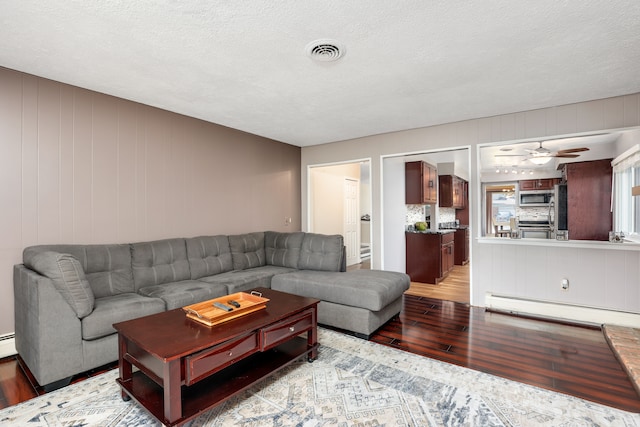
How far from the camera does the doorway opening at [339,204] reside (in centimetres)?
606

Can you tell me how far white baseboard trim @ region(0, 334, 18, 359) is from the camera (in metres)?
2.65

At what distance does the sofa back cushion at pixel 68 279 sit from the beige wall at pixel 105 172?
2.48 ft

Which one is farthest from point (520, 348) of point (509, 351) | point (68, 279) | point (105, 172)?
point (105, 172)

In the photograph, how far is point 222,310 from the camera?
2227 mm

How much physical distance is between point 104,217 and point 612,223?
542 centimetres

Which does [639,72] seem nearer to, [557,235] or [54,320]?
[557,235]

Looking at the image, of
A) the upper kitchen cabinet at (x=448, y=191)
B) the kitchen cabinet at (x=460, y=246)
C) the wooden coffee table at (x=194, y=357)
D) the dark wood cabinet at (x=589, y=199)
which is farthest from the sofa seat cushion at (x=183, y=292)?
the kitchen cabinet at (x=460, y=246)

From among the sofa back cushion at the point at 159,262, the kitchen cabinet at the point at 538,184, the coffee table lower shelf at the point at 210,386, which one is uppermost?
the kitchen cabinet at the point at 538,184

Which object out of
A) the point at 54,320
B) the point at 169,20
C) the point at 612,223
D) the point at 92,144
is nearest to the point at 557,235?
the point at 612,223

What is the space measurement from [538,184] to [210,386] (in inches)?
162

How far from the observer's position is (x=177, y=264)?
353 cm

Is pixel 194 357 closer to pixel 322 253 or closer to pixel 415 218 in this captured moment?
pixel 322 253

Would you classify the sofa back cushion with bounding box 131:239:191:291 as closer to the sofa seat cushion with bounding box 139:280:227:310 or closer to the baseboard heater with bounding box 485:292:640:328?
the sofa seat cushion with bounding box 139:280:227:310

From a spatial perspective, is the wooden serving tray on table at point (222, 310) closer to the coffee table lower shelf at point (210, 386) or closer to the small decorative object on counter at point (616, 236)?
the coffee table lower shelf at point (210, 386)
